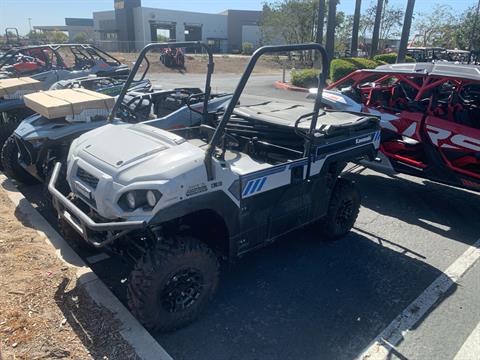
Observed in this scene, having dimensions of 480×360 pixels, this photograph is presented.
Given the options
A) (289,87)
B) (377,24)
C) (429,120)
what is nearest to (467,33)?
(377,24)

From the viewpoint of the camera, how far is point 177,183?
8.61 ft

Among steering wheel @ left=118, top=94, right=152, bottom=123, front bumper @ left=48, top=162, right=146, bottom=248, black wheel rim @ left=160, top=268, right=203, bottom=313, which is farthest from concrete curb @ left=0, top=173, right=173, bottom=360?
steering wheel @ left=118, top=94, right=152, bottom=123

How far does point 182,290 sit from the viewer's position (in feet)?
9.70

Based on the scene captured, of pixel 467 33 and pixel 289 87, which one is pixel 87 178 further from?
pixel 467 33

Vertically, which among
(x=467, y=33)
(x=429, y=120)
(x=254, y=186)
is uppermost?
(x=467, y=33)

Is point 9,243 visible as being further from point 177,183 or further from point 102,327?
point 177,183

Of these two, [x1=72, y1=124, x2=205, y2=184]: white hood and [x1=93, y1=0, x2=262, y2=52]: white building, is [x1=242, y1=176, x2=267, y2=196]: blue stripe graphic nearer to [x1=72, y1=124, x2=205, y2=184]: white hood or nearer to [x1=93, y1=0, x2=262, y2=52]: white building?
[x1=72, y1=124, x2=205, y2=184]: white hood

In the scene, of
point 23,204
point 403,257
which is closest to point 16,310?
point 23,204

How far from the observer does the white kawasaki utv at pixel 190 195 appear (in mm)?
2678

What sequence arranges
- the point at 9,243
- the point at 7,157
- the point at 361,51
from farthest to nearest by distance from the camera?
the point at 361,51 < the point at 7,157 < the point at 9,243

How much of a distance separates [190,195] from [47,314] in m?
1.48

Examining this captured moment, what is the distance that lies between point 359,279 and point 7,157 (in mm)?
4762

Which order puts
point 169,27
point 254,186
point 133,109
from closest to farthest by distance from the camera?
point 254,186 < point 133,109 < point 169,27

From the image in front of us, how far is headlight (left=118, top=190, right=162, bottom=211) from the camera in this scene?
8.54 ft
